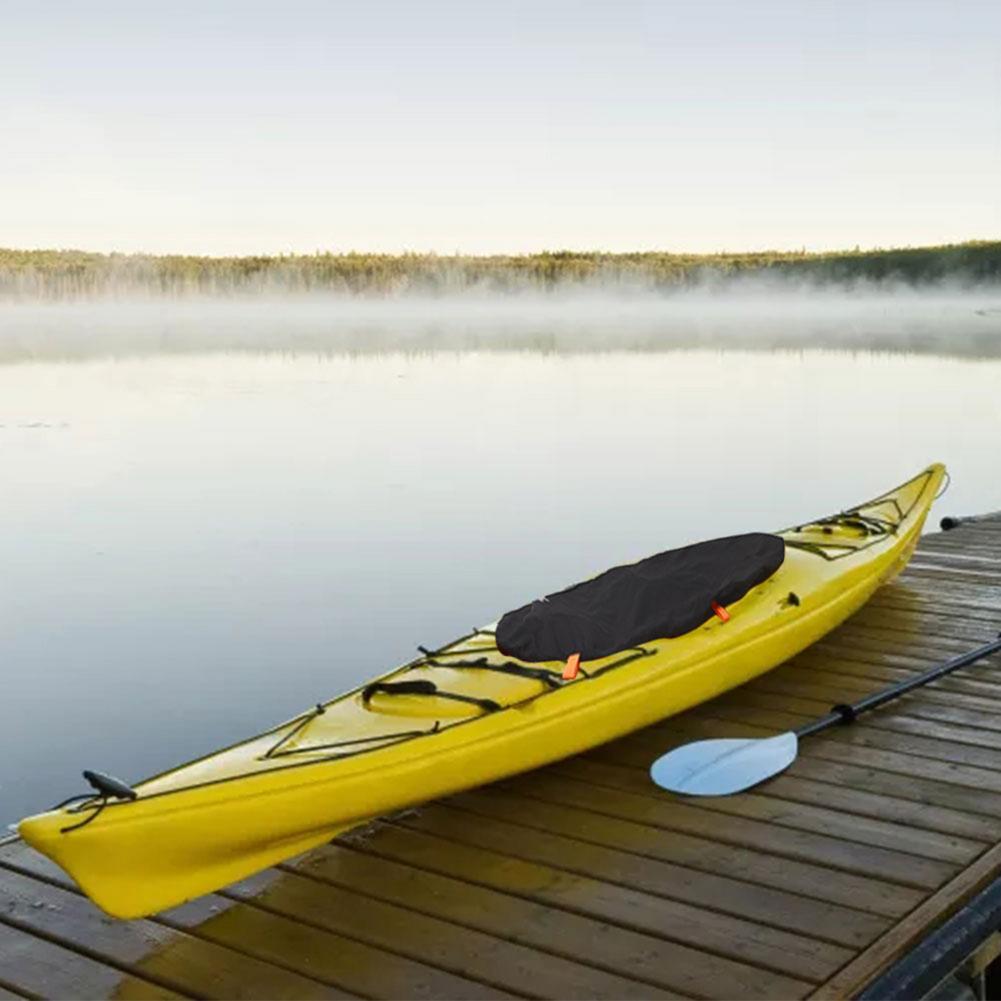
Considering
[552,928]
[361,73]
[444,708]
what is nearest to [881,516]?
[444,708]

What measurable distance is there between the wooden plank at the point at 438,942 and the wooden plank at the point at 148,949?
190 mm

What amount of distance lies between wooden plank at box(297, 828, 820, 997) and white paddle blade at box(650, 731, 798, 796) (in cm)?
56

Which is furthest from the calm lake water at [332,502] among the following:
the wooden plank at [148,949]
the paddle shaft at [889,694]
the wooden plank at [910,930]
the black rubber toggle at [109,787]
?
the wooden plank at [910,930]

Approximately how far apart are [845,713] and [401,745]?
1.43 metres

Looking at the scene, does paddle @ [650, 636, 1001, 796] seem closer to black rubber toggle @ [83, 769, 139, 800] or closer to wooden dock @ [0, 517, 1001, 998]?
wooden dock @ [0, 517, 1001, 998]

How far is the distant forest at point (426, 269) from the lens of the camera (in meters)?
35.5

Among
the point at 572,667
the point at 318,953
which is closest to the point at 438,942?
the point at 318,953

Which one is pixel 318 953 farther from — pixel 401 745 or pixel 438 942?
pixel 401 745

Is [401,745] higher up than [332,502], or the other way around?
[401,745]

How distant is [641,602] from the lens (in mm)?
3920

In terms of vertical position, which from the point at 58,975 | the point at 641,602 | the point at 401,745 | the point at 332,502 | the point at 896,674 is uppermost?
the point at 641,602

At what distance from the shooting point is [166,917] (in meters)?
2.72

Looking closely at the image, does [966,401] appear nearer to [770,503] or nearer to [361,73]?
[770,503]

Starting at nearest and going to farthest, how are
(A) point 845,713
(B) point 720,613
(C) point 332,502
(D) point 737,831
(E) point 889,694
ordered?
1. (D) point 737,831
2. (A) point 845,713
3. (E) point 889,694
4. (B) point 720,613
5. (C) point 332,502
